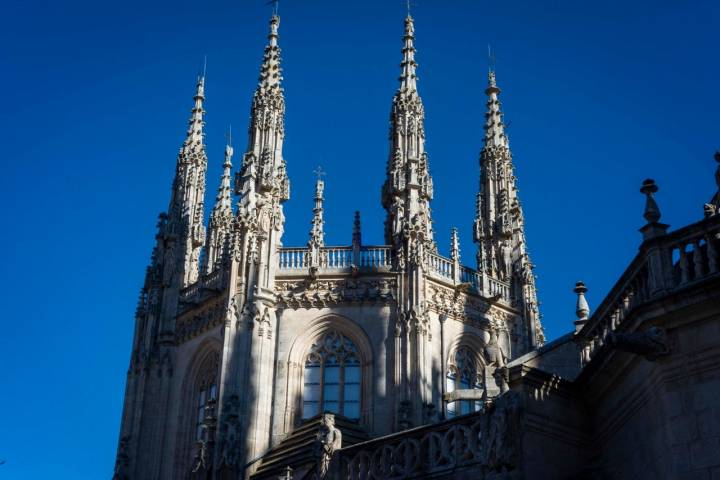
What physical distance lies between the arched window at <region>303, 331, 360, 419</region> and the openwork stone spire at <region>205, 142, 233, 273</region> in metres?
6.23

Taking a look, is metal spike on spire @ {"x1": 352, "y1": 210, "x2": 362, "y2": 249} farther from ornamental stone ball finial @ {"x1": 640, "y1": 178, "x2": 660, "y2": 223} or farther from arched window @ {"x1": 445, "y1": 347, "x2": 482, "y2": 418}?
ornamental stone ball finial @ {"x1": 640, "y1": 178, "x2": 660, "y2": 223}

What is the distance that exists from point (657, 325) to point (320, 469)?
7.58 meters

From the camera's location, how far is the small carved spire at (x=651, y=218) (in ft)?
40.3

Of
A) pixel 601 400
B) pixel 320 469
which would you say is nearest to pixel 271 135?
pixel 320 469

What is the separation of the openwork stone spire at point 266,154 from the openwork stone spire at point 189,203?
17.0 ft

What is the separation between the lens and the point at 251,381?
30828mm

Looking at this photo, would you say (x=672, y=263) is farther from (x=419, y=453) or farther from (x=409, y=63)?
(x=409, y=63)

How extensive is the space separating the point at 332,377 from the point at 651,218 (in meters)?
21.2

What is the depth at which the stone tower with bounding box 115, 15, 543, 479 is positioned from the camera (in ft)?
100

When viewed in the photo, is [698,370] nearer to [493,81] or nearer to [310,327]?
[310,327]

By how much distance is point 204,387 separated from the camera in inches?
1350

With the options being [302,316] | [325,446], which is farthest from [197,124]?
[325,446]

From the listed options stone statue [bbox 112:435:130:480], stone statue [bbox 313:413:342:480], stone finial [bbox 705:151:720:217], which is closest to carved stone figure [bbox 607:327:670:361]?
stone finial [bbox 705:151:720:217]

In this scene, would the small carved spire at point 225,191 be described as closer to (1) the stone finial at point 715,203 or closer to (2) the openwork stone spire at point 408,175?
(2) the openwork stone spire at point 408,175
